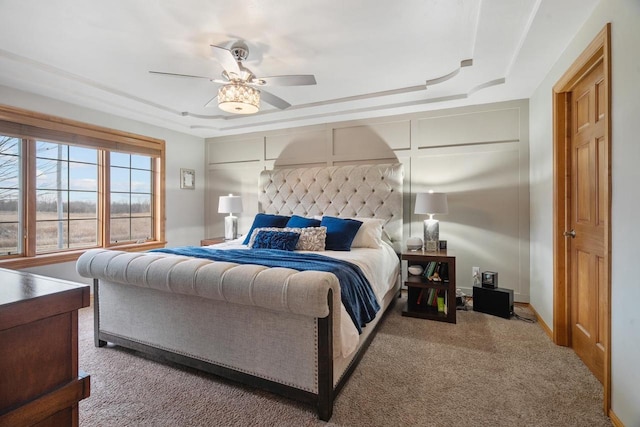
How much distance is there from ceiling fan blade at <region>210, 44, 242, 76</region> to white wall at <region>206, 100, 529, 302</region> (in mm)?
A: 2172

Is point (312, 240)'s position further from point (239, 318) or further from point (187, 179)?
point (187, 179)

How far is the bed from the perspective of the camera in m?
1.71

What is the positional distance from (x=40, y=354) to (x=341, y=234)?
2833 millimetres

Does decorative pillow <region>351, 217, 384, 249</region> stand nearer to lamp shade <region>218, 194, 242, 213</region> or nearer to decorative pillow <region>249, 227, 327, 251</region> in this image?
decorative pillow <region>249, 227, 327, 251</region>

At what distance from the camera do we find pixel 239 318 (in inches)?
76.2

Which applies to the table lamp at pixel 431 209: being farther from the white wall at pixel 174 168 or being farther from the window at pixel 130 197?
the window at pixel 130 197

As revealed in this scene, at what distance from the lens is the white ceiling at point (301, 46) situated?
2090 mm

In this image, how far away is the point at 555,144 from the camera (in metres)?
2.64

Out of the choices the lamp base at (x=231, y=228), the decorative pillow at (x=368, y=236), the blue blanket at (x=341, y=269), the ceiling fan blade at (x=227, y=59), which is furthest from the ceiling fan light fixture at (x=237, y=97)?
the lamp base at (x=231, y=228)

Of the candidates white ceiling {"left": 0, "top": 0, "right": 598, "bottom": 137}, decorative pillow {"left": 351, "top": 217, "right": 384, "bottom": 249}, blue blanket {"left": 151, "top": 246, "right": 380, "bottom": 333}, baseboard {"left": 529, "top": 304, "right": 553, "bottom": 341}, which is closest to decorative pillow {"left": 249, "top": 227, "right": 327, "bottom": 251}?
decorative pillow {"left": 351, "top": 217, "right": 384, "bottom": 249}

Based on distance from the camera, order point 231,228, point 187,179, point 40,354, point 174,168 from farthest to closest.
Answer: point 187,179, point 174,168, point 231,228, point 40,354

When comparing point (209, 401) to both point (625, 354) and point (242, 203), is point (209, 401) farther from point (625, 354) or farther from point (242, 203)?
point (242, 203)

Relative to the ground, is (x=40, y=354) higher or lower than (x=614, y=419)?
higher

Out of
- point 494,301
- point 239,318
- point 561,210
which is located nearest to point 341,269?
point 239,318
